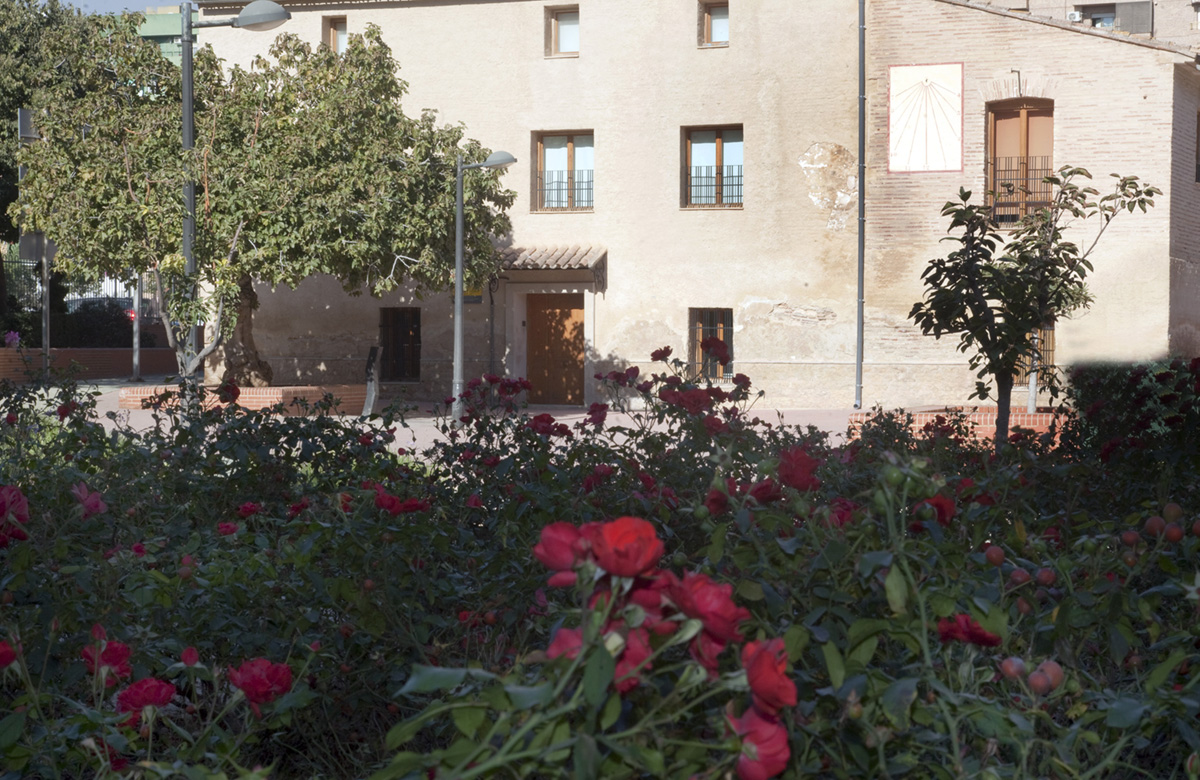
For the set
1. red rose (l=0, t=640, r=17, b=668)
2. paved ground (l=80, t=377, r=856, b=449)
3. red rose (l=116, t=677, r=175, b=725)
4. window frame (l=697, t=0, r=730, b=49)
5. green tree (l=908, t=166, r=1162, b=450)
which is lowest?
paved ground (l=80, t=377, r=856, b=449)

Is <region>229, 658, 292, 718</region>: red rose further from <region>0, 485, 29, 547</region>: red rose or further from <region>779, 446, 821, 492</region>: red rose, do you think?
<region>779, 446, 821, 492</region>: red rose

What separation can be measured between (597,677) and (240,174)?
1748 centimetres

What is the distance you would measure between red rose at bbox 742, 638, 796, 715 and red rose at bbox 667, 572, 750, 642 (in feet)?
0.12

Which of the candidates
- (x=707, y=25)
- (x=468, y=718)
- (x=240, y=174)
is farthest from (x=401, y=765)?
(x=707, y=25)

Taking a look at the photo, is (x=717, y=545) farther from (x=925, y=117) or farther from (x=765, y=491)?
(x=925, y=117)

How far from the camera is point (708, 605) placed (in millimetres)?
1231

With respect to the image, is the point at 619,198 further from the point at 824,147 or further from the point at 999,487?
the point at 999,487

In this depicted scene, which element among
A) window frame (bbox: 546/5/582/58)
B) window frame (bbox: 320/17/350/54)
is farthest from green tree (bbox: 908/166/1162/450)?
window frame (bbox: 320/17/350/54)

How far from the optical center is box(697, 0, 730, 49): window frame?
22.4 m

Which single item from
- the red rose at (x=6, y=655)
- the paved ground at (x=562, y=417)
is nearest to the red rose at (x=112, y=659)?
the red rose at (x=6, y=655)

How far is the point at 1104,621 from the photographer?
2117mm

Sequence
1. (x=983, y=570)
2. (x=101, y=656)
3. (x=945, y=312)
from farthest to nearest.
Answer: (x=945, y=312)
(x=983, y=570)
(x=101, y=656)

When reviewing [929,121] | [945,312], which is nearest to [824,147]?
[929,121]

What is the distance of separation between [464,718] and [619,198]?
21.9 m
